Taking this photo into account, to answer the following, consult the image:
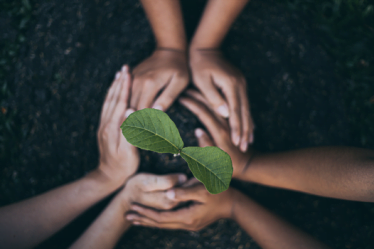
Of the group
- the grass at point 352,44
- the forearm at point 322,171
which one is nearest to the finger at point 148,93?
the forearm at point 322,171

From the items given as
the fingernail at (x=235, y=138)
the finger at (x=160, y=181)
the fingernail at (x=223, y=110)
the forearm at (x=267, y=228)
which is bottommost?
the forearm at (x=267, y=228)

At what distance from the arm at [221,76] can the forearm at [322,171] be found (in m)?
0.15

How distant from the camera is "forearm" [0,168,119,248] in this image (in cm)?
107

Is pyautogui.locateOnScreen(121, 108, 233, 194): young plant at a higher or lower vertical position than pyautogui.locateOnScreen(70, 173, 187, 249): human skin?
higher

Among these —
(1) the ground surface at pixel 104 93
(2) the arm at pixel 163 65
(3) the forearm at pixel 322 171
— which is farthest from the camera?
(1) the ground surface at pixel 104 93

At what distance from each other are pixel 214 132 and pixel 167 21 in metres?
0.60

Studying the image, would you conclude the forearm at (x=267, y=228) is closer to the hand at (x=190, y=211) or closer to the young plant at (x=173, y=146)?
the hand at (x=190, y=211)

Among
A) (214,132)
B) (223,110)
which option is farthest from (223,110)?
(214,132)

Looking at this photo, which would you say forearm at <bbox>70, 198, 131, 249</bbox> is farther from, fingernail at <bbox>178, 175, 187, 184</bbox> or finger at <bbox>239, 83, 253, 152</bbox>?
finger at <bbox>239, 83, 253, 152</bbox>

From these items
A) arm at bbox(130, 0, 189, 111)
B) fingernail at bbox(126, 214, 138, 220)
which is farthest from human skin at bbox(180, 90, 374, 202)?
fingernail at bbox(126, 214, 138, 220)

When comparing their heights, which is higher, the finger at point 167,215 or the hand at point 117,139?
→ the hand at point 117,139

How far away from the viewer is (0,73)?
155cm

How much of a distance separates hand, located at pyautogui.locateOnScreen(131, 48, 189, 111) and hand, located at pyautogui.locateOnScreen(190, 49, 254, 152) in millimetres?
92

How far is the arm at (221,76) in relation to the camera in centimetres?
119
